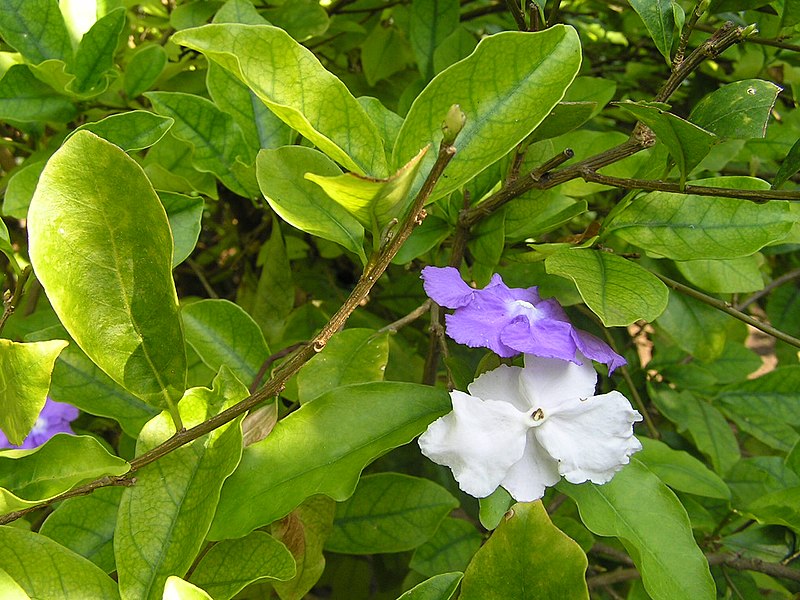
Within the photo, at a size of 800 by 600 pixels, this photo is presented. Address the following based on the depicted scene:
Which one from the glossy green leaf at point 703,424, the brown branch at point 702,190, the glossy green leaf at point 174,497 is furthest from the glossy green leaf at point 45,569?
the glossy green leaf at point 703,424

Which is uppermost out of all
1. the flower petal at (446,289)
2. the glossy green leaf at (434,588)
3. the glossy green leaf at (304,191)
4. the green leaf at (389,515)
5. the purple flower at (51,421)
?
the glossy green leaf at (304,191)

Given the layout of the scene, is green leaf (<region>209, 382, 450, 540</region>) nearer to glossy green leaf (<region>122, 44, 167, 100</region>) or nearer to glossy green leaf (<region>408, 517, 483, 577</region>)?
glossy green leaf (<region>408, 517, 483, 577</region>)

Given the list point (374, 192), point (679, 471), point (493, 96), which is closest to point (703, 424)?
point (679, 471)

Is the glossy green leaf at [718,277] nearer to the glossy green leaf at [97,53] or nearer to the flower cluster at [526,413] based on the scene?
the flower cluster at [526,413]

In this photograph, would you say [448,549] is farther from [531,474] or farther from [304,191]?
[304,191]

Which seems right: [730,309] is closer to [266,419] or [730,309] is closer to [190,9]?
[266,419]

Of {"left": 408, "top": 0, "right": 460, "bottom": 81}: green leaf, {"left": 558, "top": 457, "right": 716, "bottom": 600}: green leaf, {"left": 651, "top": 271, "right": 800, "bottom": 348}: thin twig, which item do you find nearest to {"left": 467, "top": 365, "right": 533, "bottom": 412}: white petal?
{"left": 558, "top": 457, "right": 716, "bottom": 600}: green leaf

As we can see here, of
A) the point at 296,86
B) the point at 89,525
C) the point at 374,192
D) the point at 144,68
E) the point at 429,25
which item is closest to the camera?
the point at 374,192
